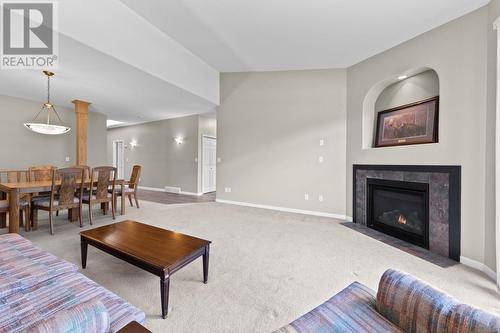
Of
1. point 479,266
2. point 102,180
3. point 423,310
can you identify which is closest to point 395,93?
point 479,266

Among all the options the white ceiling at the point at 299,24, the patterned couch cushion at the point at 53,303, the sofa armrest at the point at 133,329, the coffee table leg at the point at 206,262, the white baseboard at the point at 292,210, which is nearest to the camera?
the sofa armrest at the point at 133,329

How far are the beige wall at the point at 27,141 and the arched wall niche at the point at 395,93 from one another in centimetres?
720

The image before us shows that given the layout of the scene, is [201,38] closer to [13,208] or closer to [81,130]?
[13,208]

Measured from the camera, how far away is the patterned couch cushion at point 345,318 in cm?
92

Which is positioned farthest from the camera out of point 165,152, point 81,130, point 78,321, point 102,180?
point 165,152

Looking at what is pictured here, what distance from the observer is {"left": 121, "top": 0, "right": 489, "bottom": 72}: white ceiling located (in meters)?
2.49

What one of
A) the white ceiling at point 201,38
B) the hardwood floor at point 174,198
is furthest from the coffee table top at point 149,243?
the hardwood floor at point 174,198

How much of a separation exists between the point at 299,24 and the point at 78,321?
11.7 ft

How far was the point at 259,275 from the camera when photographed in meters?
1.99

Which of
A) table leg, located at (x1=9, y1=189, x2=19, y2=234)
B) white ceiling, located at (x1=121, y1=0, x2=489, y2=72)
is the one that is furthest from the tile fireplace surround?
table leg, located at (x1=9, y1=189, x2=19, y2=234)

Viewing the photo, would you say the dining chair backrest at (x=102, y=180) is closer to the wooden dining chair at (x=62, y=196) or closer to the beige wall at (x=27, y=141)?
the wooden dining chair at (x=62, y=196)

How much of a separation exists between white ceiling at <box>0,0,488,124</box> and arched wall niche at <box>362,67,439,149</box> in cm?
54

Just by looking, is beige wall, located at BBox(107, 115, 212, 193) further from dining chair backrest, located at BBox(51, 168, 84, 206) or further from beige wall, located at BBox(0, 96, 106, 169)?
dining chair backrest, located at BBox(51, 168, 84, 206)

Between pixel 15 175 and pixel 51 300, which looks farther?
pixel 15 175
